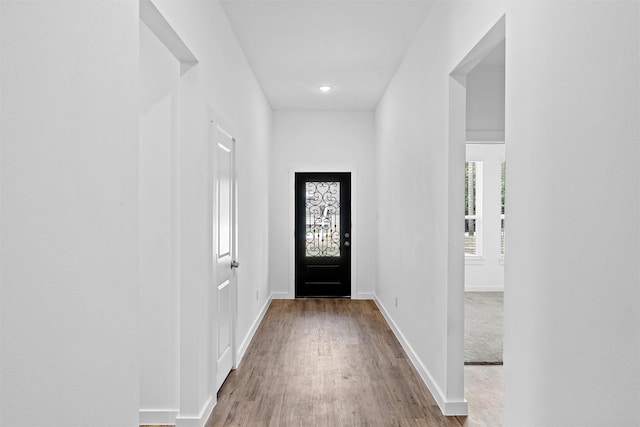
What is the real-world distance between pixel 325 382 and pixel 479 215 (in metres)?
5.15

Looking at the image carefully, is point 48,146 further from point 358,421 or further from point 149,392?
point 358,421

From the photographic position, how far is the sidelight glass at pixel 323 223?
7.10 meters

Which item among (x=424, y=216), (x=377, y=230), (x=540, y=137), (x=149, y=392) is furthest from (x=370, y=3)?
(x=377, y=230)

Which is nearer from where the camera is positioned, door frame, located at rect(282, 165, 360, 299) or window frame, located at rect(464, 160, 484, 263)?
door frame, located at rect(282, 165, 360, 299)

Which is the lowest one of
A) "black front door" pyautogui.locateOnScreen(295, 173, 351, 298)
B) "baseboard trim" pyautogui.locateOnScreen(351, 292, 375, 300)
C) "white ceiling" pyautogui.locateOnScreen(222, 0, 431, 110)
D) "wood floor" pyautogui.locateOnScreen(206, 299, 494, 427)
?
"wood floor" pyautogui.locateOnScreen(206, 299, 494, 427)

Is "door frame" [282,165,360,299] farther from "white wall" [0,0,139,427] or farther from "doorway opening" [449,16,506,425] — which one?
"white wall" [0,0,139,427]

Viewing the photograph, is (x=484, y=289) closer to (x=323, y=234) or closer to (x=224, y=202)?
(x=323, y=234)

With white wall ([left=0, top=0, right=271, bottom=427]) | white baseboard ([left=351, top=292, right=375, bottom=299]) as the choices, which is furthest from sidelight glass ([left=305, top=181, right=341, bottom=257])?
white wall ([left=0, top=0, right=271, bottom=427])

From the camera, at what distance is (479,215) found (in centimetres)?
776

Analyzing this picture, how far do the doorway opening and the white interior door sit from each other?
1.59m

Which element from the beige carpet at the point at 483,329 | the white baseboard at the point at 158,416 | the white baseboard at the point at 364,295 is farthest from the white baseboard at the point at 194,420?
the white baseboard at the point at 364,295

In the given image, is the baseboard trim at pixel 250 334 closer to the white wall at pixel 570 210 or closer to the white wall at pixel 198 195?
the white wall at pixel 198 195

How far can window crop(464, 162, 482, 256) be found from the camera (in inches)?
306

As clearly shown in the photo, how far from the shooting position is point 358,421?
9.43 ft
